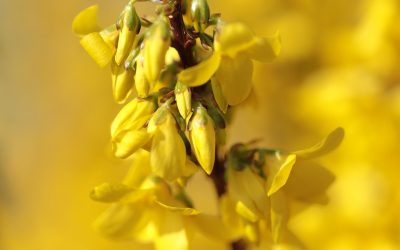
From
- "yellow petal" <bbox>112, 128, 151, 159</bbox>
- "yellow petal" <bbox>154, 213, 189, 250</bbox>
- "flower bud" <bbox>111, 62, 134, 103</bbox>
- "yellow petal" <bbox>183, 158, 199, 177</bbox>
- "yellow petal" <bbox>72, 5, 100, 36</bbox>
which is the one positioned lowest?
"yellow petal" <bbox>154, 213, 189, 250</bbox>

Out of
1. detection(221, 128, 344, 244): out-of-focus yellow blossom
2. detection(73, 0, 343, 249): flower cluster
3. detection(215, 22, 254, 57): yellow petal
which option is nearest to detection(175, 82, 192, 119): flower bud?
detection(73, 0, 343, 249): flower cluster

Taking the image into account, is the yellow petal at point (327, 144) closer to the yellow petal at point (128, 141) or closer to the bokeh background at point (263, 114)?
the bokeh background at point (263, 114)

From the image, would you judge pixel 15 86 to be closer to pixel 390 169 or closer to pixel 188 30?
pixel 390 169

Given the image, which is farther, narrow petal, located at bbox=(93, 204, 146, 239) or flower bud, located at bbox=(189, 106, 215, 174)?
narrow petal, located at bbox=(93, 204, 146, 239)

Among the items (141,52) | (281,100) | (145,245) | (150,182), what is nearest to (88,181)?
(145,245)

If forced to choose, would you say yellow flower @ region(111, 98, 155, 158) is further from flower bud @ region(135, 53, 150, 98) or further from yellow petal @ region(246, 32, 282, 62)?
yellow petal @ region(246, 32, 282, 62)

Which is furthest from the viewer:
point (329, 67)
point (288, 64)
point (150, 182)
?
point (288, 64)
